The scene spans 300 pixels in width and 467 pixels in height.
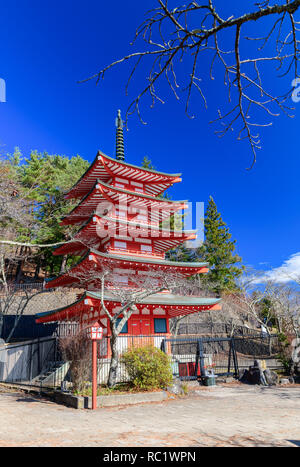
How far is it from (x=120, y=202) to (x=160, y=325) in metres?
8.39

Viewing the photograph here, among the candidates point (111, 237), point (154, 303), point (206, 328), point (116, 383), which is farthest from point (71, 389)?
point (206, 328)

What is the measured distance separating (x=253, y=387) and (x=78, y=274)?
1099 centimetres

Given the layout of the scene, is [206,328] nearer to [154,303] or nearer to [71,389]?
[154,303]

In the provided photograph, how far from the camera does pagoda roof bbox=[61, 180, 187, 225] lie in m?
19.3

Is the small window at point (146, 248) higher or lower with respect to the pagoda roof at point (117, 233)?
lower

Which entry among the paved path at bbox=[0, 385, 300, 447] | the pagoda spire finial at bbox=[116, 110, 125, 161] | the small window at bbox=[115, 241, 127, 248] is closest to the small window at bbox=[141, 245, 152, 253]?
the small window at bbox=[115, 241, 127, 248]

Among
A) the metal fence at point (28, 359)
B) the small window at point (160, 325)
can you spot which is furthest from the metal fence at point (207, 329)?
the metal fence at point (28, 359)

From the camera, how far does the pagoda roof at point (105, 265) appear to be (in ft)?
54.5

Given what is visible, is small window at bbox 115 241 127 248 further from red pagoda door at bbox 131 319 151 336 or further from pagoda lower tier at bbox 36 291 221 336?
red pagoda door at bbox 131 319 151 336

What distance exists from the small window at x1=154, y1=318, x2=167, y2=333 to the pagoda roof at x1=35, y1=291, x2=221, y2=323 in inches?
24.8

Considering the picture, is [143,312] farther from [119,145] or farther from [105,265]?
[119,145]

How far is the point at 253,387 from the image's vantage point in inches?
550

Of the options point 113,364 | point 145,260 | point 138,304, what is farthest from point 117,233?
point 113,364

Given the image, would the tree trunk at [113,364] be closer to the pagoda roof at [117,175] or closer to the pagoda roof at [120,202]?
the pagoda roof at [120,202]
